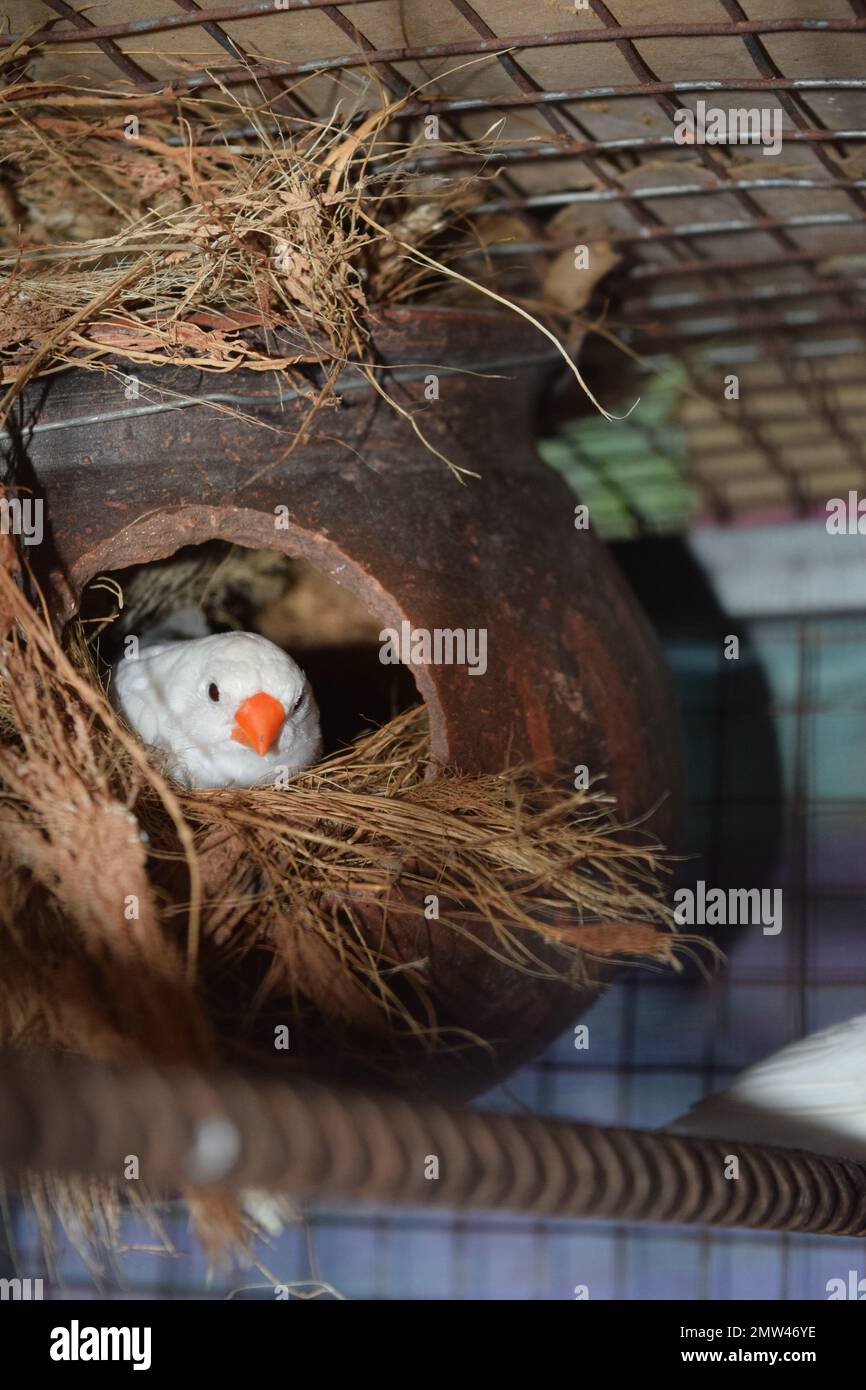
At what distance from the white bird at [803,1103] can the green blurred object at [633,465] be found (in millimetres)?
1260

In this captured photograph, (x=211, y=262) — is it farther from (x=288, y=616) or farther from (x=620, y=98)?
(x=288, y=616)

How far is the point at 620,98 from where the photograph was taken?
1505 millimetres

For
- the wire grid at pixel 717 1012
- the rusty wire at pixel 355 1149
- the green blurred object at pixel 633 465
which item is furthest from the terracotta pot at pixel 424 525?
the wire grid at pixel 717 1012

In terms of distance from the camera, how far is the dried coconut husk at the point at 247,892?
113 cm

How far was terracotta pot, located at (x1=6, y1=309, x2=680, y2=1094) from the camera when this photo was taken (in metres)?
1.39

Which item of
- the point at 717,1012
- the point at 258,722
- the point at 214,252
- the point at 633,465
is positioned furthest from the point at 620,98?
the point at 717,1012

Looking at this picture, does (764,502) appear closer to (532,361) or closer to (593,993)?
(532,361)

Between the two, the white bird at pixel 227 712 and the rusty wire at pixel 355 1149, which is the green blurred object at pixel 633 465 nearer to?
the white bird at pixel 227 712

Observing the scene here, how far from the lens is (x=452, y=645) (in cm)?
141

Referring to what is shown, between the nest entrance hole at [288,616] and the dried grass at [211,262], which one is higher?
the dried grass at [211,262]

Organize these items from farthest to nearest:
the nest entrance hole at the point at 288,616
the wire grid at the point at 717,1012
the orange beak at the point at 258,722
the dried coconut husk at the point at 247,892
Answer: the wire grid at the point at 717,1012 → the nest entrance hole at the point at 288,616 → the orange beak at the point at 258,722 → the dried coconut husk at the point at 247,892

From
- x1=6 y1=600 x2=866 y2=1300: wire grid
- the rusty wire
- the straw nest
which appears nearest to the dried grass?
the straw nest

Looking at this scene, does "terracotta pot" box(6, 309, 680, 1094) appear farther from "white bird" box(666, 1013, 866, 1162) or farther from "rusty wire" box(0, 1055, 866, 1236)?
"rusty wire" box(0, 1055, 866, 1236)
